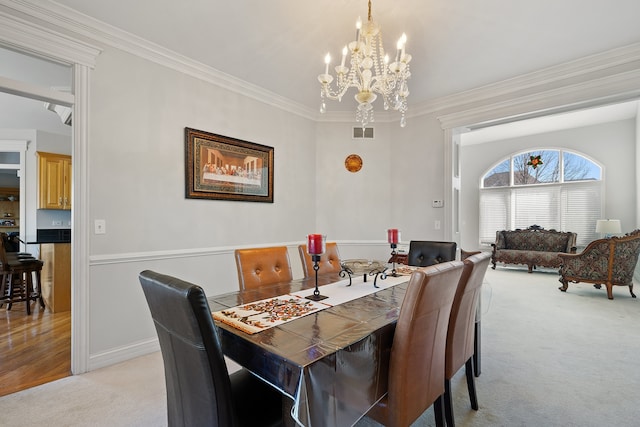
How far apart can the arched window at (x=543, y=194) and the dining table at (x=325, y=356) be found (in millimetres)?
7089

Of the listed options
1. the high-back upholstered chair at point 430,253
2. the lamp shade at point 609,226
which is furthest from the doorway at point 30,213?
the lamp shade at point 609,226

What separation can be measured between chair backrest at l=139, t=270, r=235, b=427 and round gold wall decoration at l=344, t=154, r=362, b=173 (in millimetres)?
3295

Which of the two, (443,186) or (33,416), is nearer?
(33,416)

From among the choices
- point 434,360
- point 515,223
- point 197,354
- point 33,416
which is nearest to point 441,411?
point 434,360

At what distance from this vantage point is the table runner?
1.23m

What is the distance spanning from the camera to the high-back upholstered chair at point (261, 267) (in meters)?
1.96

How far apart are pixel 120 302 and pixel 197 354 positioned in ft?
6.27

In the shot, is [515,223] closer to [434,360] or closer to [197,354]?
[434,360]

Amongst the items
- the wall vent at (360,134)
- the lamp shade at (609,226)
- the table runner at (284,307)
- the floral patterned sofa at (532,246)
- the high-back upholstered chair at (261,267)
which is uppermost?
the wall vent at (360,134)

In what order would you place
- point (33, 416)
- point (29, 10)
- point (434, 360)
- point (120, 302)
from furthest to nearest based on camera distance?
1. point (120, 302)
2. point (29, 10)
3. point (33, 416)
4. point (434, 360)

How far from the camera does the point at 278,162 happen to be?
142 inches

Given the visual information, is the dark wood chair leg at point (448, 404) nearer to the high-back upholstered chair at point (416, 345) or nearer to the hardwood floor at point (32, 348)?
the high-back upholstered chair at point (416, 345)

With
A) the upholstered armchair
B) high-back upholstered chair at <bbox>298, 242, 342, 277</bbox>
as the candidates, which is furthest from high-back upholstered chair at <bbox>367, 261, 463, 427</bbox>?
the upholstered armchair

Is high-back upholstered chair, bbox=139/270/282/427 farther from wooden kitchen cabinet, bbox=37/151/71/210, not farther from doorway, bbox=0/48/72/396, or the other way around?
wooden kitchen cabinet, bbox=37/151/71/210
